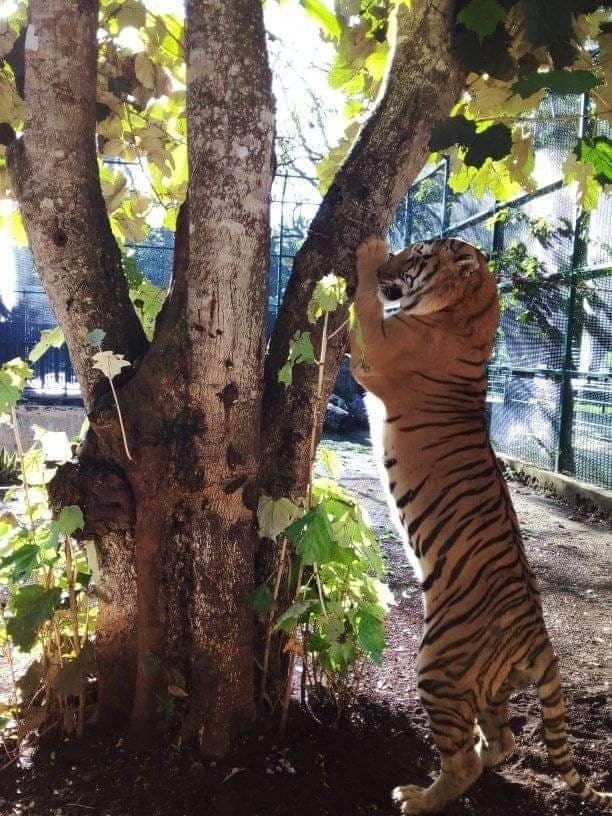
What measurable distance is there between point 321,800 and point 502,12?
2.75 m

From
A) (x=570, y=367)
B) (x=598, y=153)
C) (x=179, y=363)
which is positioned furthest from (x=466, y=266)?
(x=570, y=367)

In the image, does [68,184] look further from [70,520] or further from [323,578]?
[323,578]

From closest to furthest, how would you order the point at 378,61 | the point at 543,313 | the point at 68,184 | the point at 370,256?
the point at 68,184
the point at 370,256
the point at 378,61
the point at 543,313

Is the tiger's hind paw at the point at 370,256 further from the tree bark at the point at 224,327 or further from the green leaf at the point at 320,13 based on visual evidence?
the green leaf at the point at 320,13

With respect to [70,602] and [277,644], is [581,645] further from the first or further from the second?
[70,602]

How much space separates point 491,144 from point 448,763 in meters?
Result: 2.31

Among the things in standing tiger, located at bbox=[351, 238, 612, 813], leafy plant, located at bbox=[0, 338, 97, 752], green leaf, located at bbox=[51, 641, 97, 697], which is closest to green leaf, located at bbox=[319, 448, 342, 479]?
standing tiger, located at bbox=[351, 238, 612, 813]

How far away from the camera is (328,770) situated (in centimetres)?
250

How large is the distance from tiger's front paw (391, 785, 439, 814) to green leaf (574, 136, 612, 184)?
2.64 meters

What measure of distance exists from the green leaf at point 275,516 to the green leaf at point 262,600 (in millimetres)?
193

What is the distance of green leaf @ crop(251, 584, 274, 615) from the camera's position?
7.74 ft

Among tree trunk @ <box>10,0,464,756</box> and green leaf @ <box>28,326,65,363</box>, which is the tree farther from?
green leaf @ <box>28,326,65,363</box>

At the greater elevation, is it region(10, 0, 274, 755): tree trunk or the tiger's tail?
region(10, 0, 274, 755): tree trunk

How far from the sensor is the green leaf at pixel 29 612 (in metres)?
2.26
